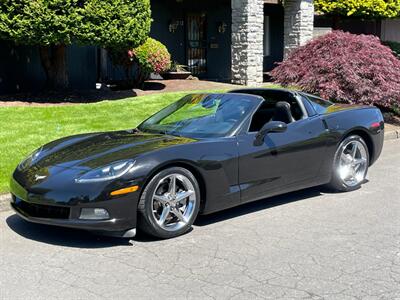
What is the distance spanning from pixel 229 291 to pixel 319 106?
3.55 metres

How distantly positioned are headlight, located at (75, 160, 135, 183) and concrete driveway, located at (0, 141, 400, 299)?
2.03 ft

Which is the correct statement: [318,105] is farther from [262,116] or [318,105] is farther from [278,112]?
[262,116]

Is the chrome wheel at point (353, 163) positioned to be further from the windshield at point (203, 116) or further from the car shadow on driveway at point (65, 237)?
the car shadow on driveway at point (65, 237)

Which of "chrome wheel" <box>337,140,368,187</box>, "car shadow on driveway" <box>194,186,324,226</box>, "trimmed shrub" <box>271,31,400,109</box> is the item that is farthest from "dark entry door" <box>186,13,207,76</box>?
"car shadow on driveway" <box>194,186,324,226</box>

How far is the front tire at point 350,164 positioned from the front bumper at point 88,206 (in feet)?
9.63

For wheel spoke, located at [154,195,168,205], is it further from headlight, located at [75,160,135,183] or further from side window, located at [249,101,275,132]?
side window, located at [249,101,275,132]

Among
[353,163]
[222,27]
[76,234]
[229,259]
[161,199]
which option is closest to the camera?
[229,259]

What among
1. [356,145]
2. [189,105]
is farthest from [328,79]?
[189,105]

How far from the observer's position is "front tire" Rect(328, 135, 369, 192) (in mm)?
6918

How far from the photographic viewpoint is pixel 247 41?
55.6 feet

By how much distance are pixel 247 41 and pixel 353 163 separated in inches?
409

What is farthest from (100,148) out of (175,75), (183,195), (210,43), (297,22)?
(210,43)

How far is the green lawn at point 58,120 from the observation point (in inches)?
341

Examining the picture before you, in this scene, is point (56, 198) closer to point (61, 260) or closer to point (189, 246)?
point (61, 260)
